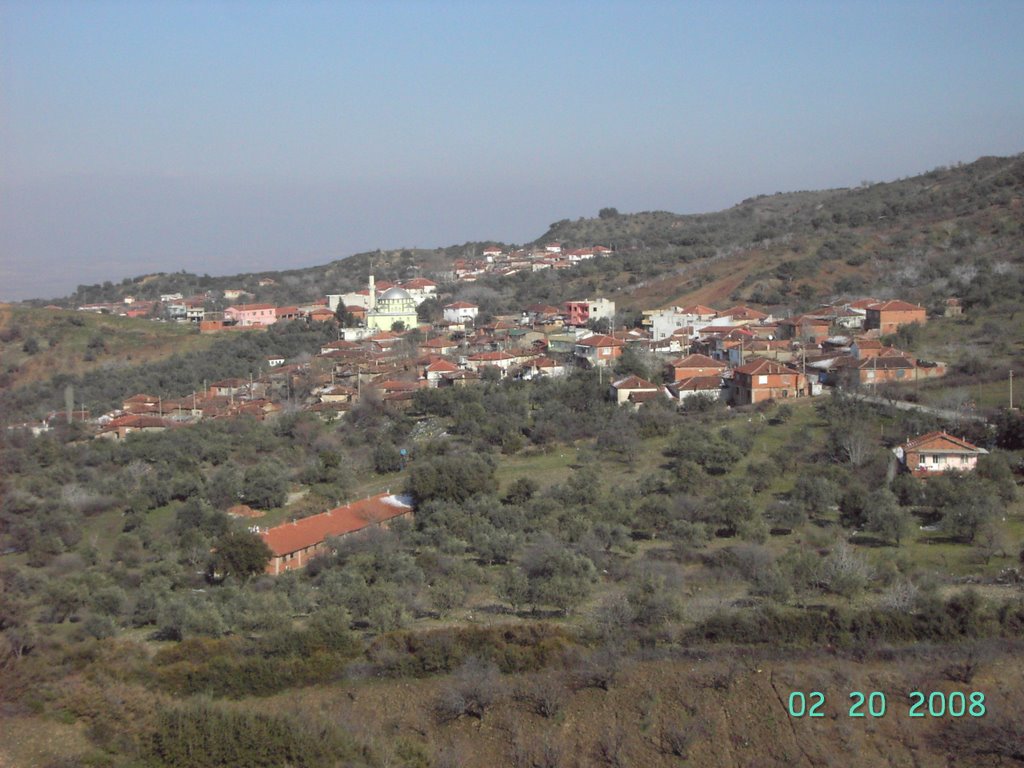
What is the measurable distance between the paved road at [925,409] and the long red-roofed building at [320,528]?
440 inches

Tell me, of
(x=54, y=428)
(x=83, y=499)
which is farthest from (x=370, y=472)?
(x=54, y=428)

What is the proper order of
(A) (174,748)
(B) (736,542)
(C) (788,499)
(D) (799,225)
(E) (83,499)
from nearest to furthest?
(A) (174,748) → (B) (736,542) → (C) (788,499) → (E) (83,499) → (D) (799,225)

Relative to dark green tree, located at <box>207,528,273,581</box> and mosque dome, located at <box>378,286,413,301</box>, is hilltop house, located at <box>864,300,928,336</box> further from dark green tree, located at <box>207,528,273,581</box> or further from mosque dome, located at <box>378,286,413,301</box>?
mosque dome, located at <box>378,286,413,301</box>

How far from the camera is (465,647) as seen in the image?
472 inches

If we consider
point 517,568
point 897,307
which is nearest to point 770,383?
point 897,307

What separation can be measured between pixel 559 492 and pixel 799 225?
46512mm

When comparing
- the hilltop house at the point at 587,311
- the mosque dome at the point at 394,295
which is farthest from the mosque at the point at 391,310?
the hilltop house at the point at 587,311

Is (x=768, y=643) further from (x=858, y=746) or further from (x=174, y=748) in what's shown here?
(x=174, y=748)

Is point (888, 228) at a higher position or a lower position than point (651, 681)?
higher

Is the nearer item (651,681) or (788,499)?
(651,681)

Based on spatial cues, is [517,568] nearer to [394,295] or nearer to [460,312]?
[460,312]

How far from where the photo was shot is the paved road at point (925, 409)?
22.3m

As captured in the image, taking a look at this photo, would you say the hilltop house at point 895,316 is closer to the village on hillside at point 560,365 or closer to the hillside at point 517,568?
the village on hillside at point 560,365

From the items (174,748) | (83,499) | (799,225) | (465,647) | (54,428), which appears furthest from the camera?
(799,225)
